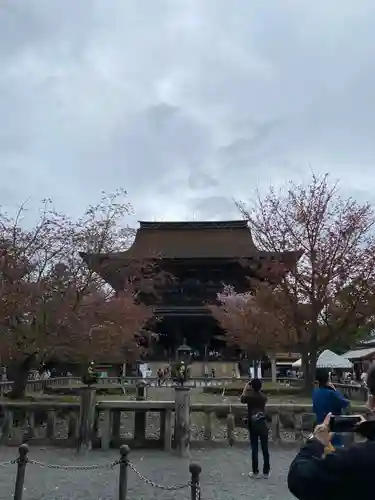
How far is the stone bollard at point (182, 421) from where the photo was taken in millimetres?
11977

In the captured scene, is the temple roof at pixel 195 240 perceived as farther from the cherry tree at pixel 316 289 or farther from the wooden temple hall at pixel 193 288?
the cherry tree at pixel 316 289

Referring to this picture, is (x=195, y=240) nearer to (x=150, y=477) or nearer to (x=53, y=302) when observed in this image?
(x=53, y=302)

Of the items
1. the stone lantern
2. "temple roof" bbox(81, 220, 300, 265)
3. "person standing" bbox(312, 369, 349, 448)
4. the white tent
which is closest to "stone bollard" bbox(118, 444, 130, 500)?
"person standing" bbox(312, 369, 349, 448)

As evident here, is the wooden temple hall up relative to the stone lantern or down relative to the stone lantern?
up

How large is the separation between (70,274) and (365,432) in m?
18.3

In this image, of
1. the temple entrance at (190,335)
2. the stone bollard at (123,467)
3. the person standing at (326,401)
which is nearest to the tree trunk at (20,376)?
the stone bollard at (123,467)

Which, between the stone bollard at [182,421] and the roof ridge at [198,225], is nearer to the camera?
the stone bollard at [182,421]

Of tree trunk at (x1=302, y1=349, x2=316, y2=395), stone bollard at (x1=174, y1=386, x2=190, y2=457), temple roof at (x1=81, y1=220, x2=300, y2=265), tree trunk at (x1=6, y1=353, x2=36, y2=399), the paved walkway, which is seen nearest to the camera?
the paved walkway

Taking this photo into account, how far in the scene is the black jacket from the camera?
97.0 inches

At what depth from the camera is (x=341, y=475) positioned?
97.4 inches

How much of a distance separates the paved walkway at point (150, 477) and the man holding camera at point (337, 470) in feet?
20.1

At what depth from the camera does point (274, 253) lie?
84.2ft

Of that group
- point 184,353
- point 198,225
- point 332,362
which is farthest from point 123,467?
point 198,225

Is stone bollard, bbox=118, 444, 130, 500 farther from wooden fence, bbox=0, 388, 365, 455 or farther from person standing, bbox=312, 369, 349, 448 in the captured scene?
wooden fence, bbox=0, 388, 365, 455
